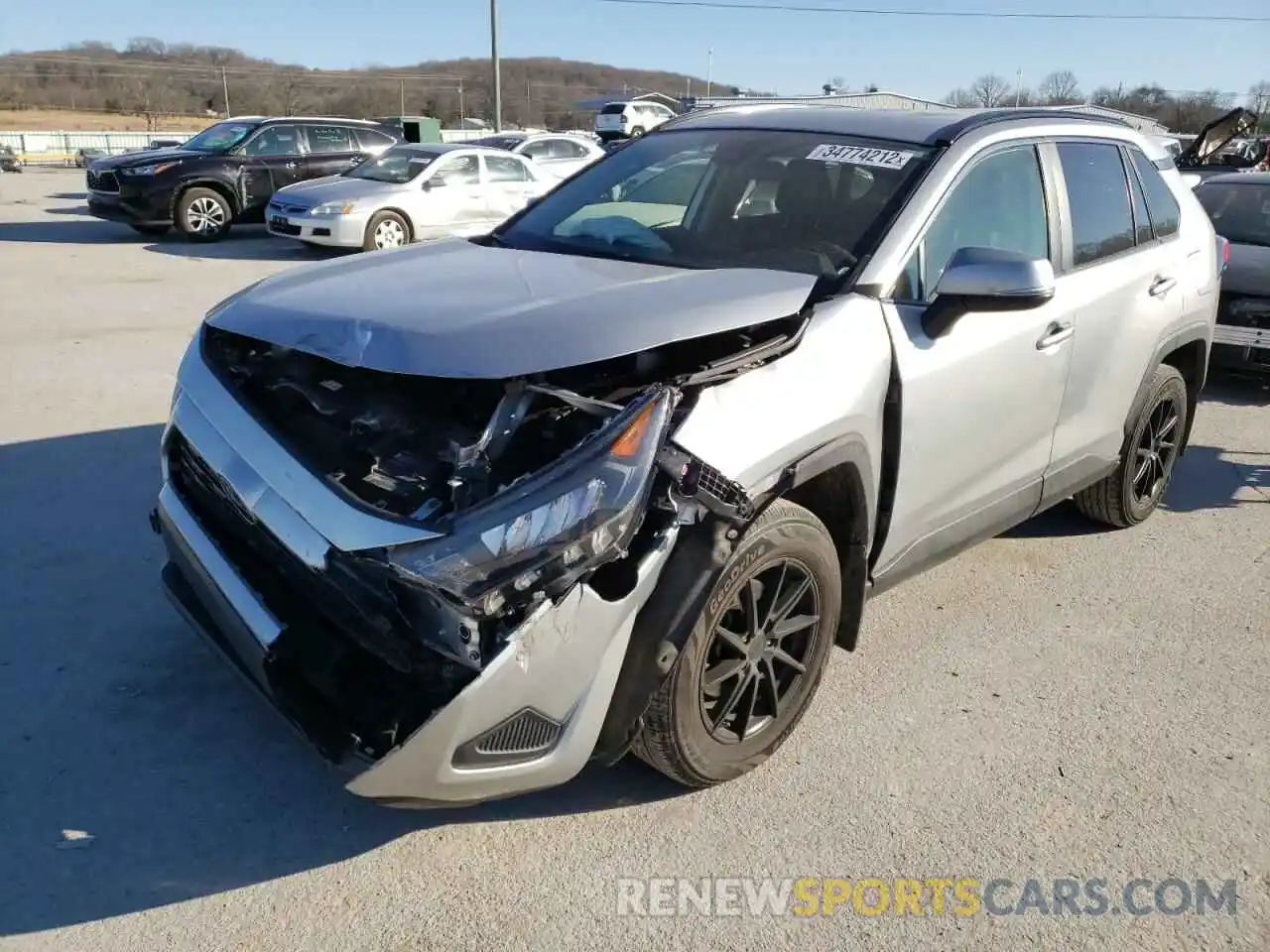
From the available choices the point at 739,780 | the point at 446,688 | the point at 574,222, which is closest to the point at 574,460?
the point at 446,688

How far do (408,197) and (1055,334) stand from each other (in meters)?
11.3

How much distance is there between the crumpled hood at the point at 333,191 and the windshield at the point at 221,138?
2.32 metres

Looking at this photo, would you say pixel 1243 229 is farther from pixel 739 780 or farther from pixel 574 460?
pixel 574 460

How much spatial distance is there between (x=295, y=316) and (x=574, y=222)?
4.99 feet

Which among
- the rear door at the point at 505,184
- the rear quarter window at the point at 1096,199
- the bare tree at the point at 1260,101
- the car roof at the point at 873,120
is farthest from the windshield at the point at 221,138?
the bare tree at the point at 1260,101

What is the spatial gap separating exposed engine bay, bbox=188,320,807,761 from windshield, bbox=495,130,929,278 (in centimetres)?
67

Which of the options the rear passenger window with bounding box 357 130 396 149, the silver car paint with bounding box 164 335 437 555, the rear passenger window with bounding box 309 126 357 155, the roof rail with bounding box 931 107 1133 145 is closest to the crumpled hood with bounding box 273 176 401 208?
the rear passenger window with bounding box 309 126 357 155

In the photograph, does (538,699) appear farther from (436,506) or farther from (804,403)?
(804,403)

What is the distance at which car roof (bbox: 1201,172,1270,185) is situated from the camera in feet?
27.6

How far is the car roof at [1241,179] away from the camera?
8406 mm

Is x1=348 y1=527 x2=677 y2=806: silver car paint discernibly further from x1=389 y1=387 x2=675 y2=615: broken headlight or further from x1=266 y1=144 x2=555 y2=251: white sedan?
x1=266 y1=144 x2=555 y2=251: white sedan

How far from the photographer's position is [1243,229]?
8000 millimetres

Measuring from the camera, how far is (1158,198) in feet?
15.3

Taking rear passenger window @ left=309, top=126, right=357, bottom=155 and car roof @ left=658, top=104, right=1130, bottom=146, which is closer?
car roof @ left=658, top=104, right=1130, bottom=146
